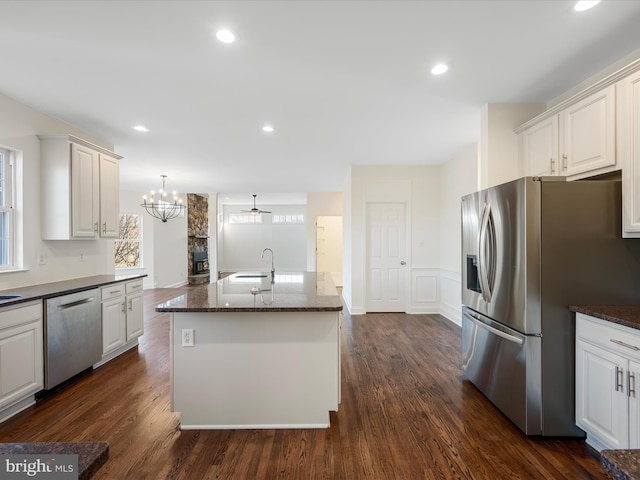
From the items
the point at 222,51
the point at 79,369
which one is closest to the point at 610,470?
the point at 222,51

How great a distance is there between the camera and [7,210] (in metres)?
2.98

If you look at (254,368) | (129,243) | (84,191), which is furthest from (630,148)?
(129,243)

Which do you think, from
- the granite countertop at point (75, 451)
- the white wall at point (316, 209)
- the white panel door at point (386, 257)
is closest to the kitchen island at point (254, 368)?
the granite countertop at point (75, 451)

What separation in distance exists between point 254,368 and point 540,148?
3048 mm

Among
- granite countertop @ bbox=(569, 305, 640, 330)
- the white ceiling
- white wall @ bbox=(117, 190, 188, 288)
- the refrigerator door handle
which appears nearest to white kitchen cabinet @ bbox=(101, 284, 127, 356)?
the white ceiling

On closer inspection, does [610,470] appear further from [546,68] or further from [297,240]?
[297,240]

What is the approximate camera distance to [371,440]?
2.16 m

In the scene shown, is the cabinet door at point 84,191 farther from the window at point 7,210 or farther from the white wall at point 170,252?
the white wall at point 170,252

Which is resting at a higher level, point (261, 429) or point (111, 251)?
point (111, 251)

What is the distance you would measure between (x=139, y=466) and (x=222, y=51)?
2.78 m

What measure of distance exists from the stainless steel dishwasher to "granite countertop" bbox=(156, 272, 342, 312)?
46.8 inches

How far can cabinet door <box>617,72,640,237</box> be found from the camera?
6.53ft

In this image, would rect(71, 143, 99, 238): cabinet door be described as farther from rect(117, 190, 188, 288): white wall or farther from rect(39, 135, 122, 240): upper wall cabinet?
rect(117, 190, 188, 288): white wall

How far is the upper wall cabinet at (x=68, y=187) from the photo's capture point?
10.6 feet
